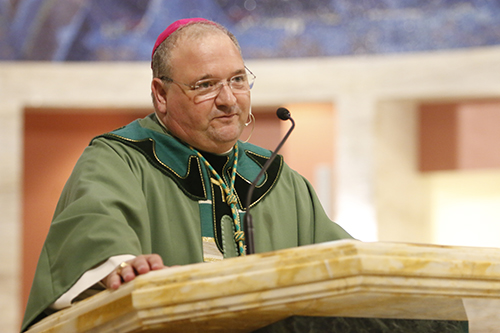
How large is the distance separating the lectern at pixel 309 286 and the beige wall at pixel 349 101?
6.19 metres

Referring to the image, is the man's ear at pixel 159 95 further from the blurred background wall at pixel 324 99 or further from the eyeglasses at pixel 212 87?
the blurred background wall at pixel 324 99

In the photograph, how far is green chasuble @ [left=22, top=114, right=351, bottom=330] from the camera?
170 cm

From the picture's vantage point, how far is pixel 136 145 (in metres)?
2.35

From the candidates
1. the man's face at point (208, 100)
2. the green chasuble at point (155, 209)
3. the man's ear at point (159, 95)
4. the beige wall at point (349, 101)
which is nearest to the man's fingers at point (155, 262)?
the green chasuble at point (155, 209)

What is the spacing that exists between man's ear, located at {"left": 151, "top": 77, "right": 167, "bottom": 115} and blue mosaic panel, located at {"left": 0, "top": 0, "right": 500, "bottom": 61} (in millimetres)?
5866

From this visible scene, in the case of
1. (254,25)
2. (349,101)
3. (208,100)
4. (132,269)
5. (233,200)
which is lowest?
(132,269)

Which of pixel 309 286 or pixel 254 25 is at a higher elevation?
pixel 254 25

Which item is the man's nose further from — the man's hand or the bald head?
the man's hand

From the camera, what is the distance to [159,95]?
2.56 meters

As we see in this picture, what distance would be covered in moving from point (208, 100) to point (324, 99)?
555 cm

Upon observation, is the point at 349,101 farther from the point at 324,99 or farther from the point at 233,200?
the point at 233,200

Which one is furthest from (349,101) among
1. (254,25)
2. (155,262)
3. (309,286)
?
(309,286)

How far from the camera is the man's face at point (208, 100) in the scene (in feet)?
7.91

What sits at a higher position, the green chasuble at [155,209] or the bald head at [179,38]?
the bald head at [179,38]
